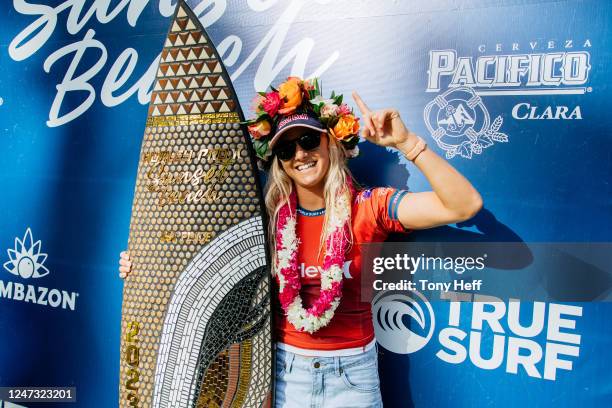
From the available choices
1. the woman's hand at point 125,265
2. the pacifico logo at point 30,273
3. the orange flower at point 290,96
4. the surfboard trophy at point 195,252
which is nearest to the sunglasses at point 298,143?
the orange flower at point 290,96

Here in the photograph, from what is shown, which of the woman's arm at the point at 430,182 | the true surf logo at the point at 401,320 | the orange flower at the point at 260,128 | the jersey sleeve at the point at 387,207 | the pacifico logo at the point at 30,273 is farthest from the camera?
the pacifico logo at the point at 30,273

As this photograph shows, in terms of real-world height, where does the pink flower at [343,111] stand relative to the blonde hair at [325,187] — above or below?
above

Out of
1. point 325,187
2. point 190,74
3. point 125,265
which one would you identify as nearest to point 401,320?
point 325,187

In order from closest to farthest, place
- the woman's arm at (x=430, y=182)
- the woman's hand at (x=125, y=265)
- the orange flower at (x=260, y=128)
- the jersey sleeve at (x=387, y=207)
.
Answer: the woman's arm at (x=430, y=182) < the jersey sleeve at (x=387, y=207) < the orange flower at (x=260, y=128) < the woman's hand at (x=125, y=265)

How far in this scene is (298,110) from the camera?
1856 mm

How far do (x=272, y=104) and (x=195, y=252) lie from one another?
0.64 meters

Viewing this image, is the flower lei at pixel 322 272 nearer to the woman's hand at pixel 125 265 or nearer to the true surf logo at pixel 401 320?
the true surf logo at pixel 401 320

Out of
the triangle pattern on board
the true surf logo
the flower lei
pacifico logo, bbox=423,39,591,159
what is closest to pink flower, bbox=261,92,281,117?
the triangle pattern on board

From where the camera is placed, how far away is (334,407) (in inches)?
71.5

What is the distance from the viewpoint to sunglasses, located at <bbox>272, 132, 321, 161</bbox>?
1.81m

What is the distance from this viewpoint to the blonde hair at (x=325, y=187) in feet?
6.06

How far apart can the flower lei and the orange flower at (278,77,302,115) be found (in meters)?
0.33

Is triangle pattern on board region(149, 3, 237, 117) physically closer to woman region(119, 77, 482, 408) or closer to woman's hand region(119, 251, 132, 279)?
woman region(119, 77, 482, 408)

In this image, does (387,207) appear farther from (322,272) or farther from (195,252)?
(195,252)
